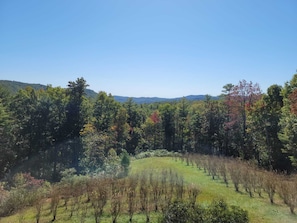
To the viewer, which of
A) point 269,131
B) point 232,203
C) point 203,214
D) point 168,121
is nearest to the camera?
point 203,214

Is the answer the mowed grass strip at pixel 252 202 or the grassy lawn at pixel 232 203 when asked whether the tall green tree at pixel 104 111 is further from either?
the grassy lawn at pixel 232 203

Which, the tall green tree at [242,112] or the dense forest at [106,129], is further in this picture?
the tall green tree at [242,112]

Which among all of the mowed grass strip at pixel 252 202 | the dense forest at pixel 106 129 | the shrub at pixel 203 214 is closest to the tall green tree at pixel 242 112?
the dense forest at pixel 106 129

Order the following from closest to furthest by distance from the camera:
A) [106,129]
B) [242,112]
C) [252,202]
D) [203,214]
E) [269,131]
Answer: [203,214], [252,202], [269,131], [242,112], [106,129]

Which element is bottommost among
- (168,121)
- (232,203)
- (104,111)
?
(232,203)

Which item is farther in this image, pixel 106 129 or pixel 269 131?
pixel 106 129

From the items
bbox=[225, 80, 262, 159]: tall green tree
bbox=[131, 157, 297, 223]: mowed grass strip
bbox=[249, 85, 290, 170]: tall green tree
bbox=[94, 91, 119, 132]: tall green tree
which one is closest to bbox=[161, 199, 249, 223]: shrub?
bbox=[131, 157, 297, 223]: mowed grass strip

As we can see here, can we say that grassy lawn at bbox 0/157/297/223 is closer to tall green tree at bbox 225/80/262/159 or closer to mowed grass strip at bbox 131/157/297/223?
mowed grass strip at bbox 131/157/297/223

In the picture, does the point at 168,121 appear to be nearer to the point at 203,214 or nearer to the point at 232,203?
the point at 232,203

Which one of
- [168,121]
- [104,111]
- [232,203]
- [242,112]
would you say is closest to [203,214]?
[232,203]

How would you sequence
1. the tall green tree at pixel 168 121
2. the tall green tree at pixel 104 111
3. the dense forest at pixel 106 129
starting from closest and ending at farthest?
1. the dense forest at pixel 106 129
2. the tall green tree at pixel 104 111
3. the tall green tree at pixel 168 121
